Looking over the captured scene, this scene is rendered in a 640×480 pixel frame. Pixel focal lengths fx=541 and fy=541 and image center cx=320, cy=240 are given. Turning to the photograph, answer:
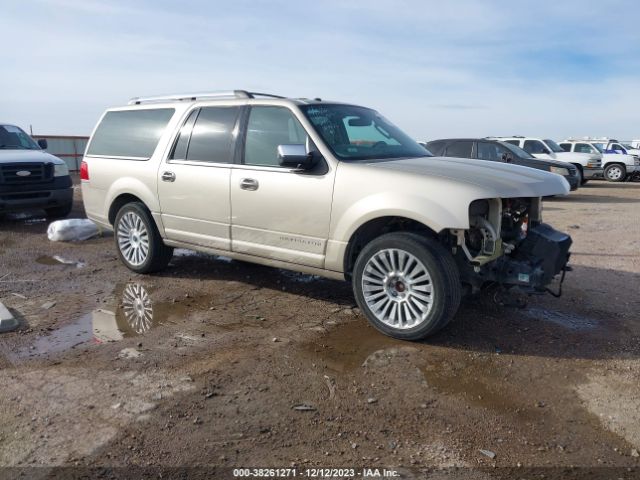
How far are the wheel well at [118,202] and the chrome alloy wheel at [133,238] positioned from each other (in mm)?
193

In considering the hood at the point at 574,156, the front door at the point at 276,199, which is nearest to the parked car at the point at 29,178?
the front door at the point at 276,199

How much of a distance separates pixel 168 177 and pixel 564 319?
4.10 meters

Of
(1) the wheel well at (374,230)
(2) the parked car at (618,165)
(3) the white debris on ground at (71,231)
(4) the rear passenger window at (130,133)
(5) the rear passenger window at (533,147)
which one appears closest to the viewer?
(1) the wheel well at (374,230)

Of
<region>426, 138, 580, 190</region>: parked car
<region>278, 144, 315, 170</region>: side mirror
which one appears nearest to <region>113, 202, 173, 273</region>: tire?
<region>278, 144, 315, 170</region>: side mirror

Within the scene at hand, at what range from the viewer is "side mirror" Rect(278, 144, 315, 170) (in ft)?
14.7

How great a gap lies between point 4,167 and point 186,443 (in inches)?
320

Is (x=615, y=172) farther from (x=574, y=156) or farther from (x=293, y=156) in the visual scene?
(x=293, y=156)

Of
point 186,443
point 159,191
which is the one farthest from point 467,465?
point 159,191

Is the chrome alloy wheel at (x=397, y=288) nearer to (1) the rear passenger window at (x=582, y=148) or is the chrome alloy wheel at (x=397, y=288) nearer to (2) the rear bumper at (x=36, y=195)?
(2) the rear bumper at (x=36, y=195)

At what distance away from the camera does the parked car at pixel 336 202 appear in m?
4.13

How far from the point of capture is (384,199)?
425cm

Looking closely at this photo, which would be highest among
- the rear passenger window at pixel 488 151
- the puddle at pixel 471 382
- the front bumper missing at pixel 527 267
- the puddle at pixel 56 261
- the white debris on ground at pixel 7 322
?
the rear passenger window at pixel 488 151

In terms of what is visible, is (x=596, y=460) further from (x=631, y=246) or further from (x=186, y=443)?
(x=631, y=246)

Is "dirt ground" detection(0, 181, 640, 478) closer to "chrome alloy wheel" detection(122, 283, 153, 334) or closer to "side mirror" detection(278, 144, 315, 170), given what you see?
"chrome alloy wheel" detection(122, 283, 153, 334)
